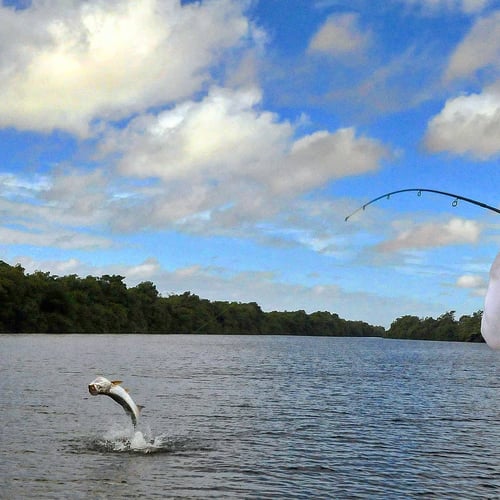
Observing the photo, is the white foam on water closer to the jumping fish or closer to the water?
the water

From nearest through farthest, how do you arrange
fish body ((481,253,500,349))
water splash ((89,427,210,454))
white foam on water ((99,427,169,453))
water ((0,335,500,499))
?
fish body ((481,253,500,349)), water ((0,335,500,499)), water splash ((89,427,210,454)), white foam on water ((99,427,169,453))

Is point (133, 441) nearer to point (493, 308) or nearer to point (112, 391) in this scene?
point (112, 391)

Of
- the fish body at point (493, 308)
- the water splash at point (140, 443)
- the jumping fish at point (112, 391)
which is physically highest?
the fish body at point (493, 308)

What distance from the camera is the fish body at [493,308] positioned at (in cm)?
222

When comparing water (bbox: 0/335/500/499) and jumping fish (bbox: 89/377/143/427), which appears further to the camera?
jumping fish (bbox: 89/377/143/427)

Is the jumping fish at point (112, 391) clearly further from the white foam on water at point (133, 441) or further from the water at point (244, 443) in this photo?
the white foam on water at point (133, 441)

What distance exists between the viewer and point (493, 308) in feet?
Result: 7.39

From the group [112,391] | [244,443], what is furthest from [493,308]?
[244,443]

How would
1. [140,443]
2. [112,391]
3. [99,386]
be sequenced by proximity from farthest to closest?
[140,443] < [112,391] < [99,386]

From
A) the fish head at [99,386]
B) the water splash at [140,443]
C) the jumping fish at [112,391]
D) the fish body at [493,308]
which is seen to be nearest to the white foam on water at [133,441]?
the water splash at [140,443]

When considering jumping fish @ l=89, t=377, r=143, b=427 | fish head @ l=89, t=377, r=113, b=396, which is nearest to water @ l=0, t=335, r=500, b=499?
jumping fish @ l=89, t=377, r=143, b=427

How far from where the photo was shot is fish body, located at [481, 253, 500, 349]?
2220 mm

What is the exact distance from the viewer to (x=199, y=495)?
19594 millimetres

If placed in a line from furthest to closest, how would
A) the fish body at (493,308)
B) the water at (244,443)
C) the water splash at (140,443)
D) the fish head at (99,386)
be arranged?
the water splash at (140,443), the fish head at (99,386), the water at (244,443), the fish body at (493,308)
